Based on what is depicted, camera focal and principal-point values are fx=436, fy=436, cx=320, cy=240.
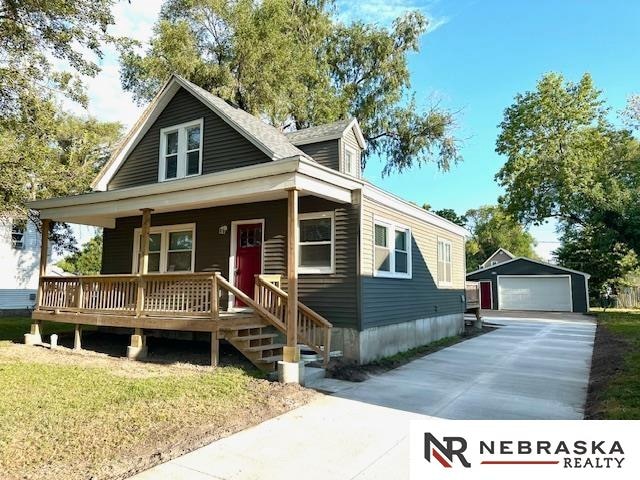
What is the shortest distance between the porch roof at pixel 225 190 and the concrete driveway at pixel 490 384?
3575 millimetres

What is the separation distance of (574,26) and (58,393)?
16765 millimetres

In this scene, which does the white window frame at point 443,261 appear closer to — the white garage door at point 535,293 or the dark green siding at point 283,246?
the dark green siding at point 283,246

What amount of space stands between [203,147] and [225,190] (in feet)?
12.5

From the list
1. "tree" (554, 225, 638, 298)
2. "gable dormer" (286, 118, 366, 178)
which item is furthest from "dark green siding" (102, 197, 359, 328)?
"tree" (554, 225, 638, 298)

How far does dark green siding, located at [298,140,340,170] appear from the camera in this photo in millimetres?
11211

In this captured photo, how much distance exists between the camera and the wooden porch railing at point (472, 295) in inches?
703

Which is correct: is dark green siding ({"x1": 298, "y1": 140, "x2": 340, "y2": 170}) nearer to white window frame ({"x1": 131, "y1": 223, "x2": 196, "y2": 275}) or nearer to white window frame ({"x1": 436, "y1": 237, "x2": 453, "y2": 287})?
white window frame ({"x1": 131, "y1": 223, "x2": 196, "y2": 275})

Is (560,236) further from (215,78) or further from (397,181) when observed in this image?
(215,78)

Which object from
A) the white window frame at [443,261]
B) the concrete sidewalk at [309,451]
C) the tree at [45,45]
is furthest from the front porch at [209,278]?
the white window frame at [443,261]

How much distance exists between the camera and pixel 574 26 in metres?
14.0

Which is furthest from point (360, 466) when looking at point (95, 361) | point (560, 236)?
point (560, 236)

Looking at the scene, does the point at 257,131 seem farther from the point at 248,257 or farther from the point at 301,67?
the point at 301,67

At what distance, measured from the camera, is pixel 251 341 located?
27.1ft

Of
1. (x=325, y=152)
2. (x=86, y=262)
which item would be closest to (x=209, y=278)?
(x=325, y=152)
